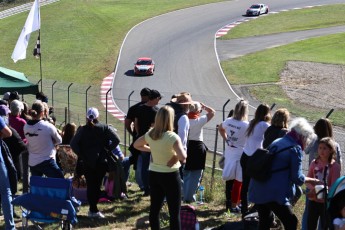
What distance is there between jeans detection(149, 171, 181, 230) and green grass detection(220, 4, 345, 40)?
44.8 m

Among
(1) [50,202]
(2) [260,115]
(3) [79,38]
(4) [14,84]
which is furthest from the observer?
(3) [79,38]

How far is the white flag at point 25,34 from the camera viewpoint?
758 inches

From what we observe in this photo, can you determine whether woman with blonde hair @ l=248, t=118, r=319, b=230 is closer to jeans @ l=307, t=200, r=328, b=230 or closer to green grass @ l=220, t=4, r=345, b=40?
jeans @ l=307, t=200, r=328, b=230

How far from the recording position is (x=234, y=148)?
33.9ft

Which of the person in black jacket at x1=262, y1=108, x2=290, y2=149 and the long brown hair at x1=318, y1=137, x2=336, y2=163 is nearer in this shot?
the long brown hair at x1=318, y1=137, x2=336, y2=163

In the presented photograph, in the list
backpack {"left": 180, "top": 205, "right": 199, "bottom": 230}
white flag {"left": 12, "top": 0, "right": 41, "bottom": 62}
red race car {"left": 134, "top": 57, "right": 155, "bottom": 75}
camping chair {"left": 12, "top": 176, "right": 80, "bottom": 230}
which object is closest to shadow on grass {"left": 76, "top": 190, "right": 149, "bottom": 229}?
backpack {"left": 180, "top": 205, "right": 199, "bottom": 230}

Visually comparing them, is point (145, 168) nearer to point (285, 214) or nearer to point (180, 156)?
point (180, 156)

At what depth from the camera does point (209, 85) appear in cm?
3941

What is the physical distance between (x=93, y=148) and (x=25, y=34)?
33.7ft

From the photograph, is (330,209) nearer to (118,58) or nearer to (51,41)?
(118,58)

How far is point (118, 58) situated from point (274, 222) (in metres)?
38.4

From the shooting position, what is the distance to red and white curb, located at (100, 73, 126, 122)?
30000mm

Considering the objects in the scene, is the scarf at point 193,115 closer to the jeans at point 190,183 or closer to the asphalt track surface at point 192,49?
the jeans at point 190,183

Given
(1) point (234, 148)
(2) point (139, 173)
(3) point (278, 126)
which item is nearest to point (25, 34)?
(2) point (139, 173)
